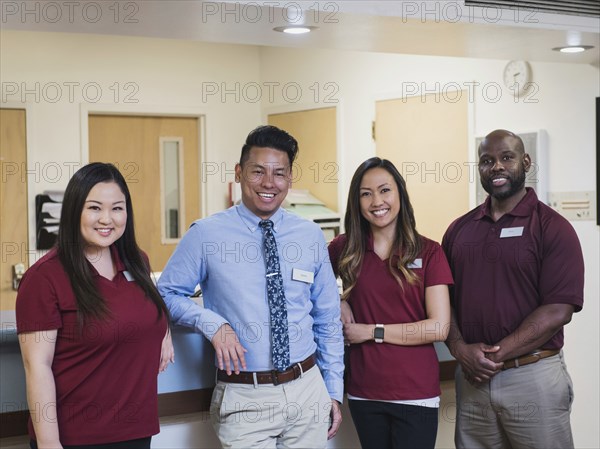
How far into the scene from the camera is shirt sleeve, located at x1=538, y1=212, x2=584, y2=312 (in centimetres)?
239

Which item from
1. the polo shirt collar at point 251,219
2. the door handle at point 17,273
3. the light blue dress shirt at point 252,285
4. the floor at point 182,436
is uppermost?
the polo shirt collar at point 251,219

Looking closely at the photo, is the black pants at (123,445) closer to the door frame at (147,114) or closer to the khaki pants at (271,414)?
the khaki pants at (271,414)

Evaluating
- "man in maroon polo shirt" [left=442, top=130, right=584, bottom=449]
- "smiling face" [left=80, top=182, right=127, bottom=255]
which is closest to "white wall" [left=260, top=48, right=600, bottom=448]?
"man in maroon polo shirt" [left=442, top=130, right=584, bottom=449]

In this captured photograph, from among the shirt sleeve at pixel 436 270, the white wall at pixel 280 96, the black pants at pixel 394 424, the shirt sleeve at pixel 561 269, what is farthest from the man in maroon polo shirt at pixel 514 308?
the white wall at pixel 280 96

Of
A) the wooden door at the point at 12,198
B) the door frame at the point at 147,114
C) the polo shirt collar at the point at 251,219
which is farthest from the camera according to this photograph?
the door frame at the point at 147,114

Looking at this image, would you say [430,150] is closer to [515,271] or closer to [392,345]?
[515,271]

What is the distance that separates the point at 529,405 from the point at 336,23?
4.60 feet

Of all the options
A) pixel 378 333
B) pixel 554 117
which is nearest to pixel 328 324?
pixel 378 333

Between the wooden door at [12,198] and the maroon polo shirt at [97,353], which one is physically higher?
the wooden door at [12,198]

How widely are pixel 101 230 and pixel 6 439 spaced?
2.65ft

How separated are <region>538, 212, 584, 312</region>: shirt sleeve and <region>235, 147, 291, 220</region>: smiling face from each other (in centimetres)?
83

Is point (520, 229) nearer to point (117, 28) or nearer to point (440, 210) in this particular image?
point (117, 28)

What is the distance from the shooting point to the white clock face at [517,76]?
386 cm

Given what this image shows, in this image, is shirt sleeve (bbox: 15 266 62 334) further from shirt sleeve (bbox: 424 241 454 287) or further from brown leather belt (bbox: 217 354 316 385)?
shirt sleeve (bbox: 424 241 454 287)
